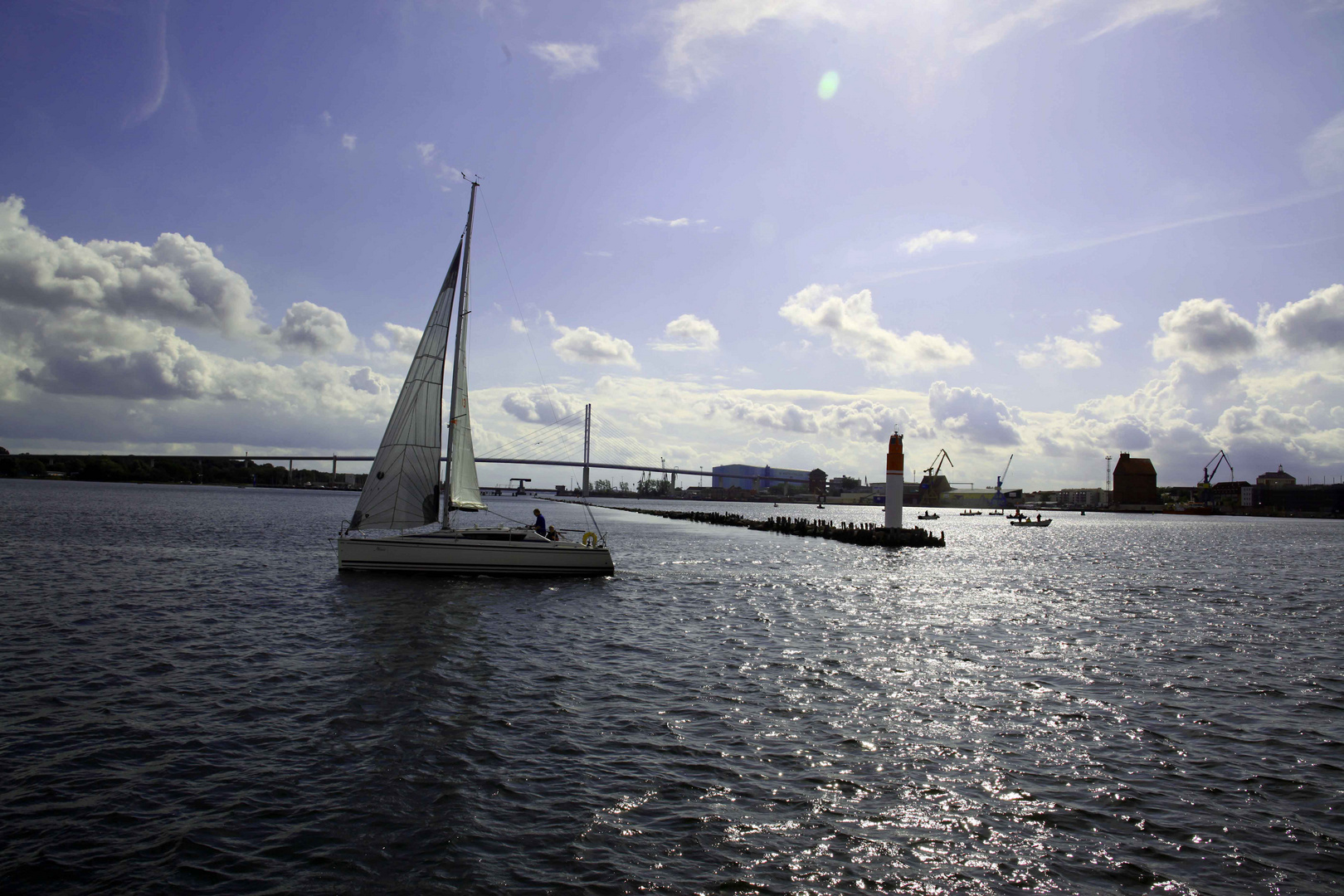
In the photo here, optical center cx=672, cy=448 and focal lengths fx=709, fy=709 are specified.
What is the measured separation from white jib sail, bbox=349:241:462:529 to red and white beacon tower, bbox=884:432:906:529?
39214 millimetres

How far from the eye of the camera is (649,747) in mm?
9648

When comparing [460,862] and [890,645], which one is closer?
[460,862]

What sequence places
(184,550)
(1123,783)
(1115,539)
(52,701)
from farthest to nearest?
(1115,539) < (184,550) < (52,701) < (1123,783)

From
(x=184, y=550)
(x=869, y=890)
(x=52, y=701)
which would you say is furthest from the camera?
(x=184, y=550)

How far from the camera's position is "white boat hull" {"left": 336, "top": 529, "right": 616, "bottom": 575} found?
81.3ft

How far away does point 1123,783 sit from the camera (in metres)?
8.89

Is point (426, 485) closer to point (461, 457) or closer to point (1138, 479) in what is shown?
point (461, 457)

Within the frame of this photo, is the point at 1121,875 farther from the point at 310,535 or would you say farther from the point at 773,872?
the point at 310,535

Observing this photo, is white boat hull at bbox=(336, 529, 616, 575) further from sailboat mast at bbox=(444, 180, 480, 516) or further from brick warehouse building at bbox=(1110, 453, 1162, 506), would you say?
brick warehouse building at bbox=(1110, 453, 1162, 506)

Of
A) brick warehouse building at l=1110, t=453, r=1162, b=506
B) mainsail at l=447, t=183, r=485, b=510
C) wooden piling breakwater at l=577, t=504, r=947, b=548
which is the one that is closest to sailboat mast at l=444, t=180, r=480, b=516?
mainsail at l=447, t=183, r=485, b=510

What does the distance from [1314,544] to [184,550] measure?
88.3m

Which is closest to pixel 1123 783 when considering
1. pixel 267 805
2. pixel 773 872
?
pixel 773 872

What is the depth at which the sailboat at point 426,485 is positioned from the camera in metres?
24.6

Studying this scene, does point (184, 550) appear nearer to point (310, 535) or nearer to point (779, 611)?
point (310, 535)
